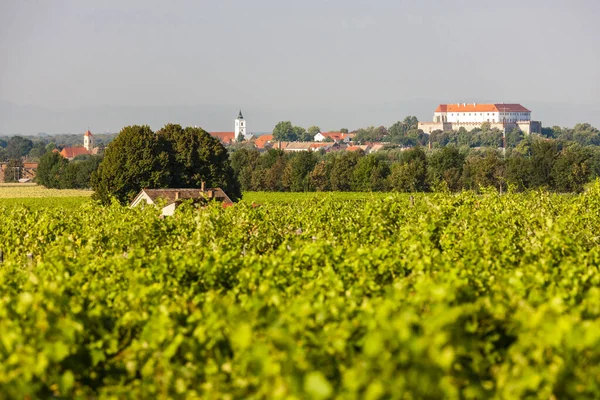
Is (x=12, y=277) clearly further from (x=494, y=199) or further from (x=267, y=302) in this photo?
(x=494, y=199)

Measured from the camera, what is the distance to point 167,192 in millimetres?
51062

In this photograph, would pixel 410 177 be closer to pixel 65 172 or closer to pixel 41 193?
pixel 41 193

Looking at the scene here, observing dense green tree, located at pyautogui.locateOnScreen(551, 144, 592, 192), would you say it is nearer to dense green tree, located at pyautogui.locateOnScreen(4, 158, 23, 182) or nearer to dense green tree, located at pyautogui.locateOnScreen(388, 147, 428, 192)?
dense green tree, located at pyautogui.locateOnScreen(388, 147, 428, 192)

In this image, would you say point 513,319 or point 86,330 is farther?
point 86,330

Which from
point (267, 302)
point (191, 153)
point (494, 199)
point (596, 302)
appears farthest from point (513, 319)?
point (191, 153)

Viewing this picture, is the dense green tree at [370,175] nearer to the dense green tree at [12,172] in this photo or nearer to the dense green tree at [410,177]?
the dense green tree at [410,177]

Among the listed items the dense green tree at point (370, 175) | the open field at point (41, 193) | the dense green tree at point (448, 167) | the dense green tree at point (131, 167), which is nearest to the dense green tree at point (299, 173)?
the dense green tree at point (370, 175)

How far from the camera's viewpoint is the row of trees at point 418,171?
274ft

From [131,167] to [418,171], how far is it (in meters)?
37.2

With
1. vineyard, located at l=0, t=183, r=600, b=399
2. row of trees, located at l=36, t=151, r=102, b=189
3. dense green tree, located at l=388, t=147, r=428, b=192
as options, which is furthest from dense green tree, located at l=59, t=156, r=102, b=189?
vineyard, located at l=0, t=183, r=600, b=399

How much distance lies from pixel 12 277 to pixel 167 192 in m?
38.7

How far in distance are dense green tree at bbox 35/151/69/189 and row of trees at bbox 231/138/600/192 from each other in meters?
25.6

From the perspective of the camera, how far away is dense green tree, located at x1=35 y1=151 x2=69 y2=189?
112938 millimetres

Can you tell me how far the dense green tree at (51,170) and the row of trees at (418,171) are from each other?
2559 centimetres
